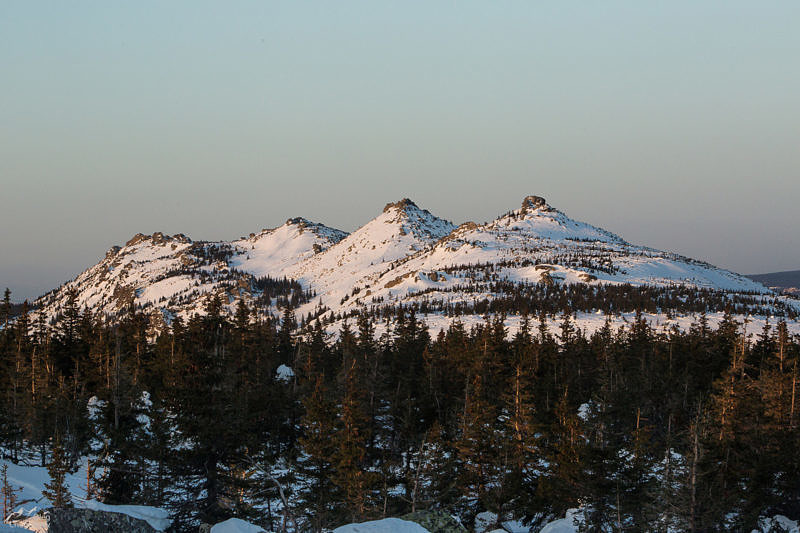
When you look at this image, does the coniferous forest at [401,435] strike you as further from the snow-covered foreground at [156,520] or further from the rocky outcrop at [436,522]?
the rocky outcrop at [436,522]

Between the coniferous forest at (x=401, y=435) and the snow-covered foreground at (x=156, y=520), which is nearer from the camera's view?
the snow-covered foreground at (x=156, y=520)

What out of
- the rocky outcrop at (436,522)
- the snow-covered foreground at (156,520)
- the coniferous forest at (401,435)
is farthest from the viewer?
the coniferous forest at (401,435)

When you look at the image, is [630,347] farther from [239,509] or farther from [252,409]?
[239,509]

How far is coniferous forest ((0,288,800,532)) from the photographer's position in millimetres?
28453

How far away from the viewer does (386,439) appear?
55.9 m

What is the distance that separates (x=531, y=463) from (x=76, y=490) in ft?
112

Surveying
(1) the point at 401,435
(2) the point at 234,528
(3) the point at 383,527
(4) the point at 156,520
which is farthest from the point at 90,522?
(1) the point at 401,435

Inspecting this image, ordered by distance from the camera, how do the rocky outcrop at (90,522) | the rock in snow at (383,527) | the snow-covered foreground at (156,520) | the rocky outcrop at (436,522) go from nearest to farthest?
the rock in snow at (383,527)
the snow-covered foreground at (156,520)
the rocky outcrop at (90,522)
the rocky outcrop at (436,522)

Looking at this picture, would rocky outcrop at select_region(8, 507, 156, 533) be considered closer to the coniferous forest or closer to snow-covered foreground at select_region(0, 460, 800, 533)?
snow-covered foreground at select_region(0, 460, 800, 533)

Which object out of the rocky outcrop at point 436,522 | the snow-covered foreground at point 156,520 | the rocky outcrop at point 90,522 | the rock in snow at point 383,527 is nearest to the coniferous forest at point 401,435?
the snow-covered foreground at point 156,520

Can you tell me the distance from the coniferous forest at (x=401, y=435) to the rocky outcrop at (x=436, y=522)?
314cm

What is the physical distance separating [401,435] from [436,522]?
3698 centimetres

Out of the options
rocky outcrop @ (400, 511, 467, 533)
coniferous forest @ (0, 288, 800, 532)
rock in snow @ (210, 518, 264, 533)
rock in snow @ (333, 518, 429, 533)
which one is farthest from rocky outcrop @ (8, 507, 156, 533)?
rocky outcrop @ (400, 511, 467, 533)

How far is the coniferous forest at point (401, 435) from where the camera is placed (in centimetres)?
2845
